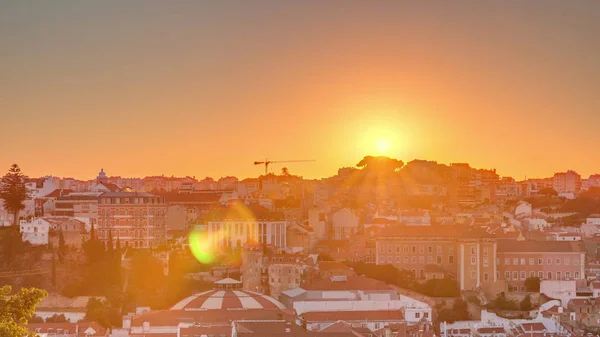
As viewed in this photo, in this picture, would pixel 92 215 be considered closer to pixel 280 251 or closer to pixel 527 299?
pixel 280 251

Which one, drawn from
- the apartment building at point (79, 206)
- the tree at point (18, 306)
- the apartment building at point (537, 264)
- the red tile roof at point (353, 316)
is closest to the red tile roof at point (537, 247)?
the apartment building at point (537, 264)

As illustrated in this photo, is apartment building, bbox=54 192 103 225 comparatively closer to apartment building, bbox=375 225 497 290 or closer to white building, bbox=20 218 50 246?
Answer: white building, bbox=20 218 50 246

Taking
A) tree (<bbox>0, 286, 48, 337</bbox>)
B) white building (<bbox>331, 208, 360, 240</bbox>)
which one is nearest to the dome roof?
white building (<bbox>331, 208, 360, 240</bbox>)

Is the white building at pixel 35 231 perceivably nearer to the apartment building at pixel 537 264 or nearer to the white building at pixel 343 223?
the white building at pixel 343 223

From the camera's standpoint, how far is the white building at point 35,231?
40.2m

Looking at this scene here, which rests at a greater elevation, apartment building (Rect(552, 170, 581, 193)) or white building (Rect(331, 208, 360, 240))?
apartment building (Rect(552, 170, 581, 193))

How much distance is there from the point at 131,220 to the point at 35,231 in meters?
4.21

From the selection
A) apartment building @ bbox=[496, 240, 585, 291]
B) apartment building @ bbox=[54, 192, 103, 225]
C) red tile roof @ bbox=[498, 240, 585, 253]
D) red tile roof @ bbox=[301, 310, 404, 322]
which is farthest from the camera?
apartment building @ bbox=[54, 192, 103, 225]

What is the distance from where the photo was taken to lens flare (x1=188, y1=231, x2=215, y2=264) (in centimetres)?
3916

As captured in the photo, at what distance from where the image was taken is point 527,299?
33.6m

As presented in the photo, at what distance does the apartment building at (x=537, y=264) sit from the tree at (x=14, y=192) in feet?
67.9

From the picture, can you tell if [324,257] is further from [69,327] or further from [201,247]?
[69,327]

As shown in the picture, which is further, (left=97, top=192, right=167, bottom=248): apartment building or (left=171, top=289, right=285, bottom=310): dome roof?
(left=97, top=192, right=167, bottom=248): apartment building

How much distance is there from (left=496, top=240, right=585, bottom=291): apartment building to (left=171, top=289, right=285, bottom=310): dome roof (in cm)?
819
